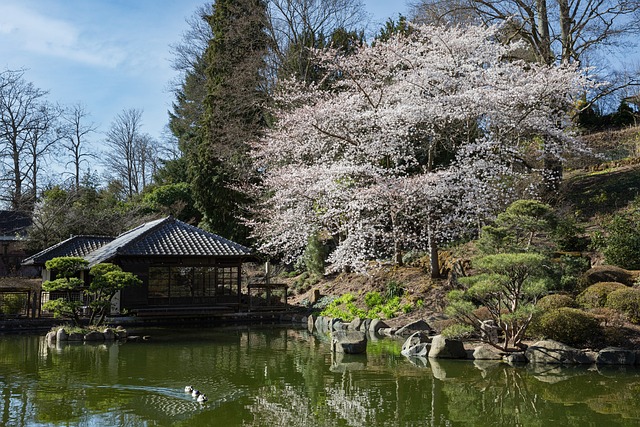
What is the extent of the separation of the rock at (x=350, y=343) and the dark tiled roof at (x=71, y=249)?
1038cm

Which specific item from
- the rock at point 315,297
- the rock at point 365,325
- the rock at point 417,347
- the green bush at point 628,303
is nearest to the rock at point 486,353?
the rock at point 417,347

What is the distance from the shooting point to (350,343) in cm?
1107

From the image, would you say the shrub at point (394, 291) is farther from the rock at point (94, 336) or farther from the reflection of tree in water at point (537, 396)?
the rock at point (94, 336)

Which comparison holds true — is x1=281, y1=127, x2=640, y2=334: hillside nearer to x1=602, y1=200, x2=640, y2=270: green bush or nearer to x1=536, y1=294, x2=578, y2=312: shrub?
x1=602, y1=200, x2=640, y2=270: green bush

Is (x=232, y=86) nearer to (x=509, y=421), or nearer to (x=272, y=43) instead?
(x=272, y=43)

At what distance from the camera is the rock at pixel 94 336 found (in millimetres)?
12830

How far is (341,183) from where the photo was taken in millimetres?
15461

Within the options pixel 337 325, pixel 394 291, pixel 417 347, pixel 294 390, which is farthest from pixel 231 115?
pixel 294 390

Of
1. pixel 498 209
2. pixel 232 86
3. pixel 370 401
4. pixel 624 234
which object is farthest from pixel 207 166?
pixel 370 401

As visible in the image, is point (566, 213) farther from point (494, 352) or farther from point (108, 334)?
point (108, 334)

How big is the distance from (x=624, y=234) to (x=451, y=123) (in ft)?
17.6

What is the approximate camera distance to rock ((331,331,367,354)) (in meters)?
11.1

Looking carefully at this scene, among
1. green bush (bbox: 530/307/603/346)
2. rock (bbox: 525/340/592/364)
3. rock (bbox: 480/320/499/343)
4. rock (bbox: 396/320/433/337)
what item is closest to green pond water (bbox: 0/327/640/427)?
rock (bbox: 525/340/592/364)

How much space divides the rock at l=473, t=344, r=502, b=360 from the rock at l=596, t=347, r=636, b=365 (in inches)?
64.4
